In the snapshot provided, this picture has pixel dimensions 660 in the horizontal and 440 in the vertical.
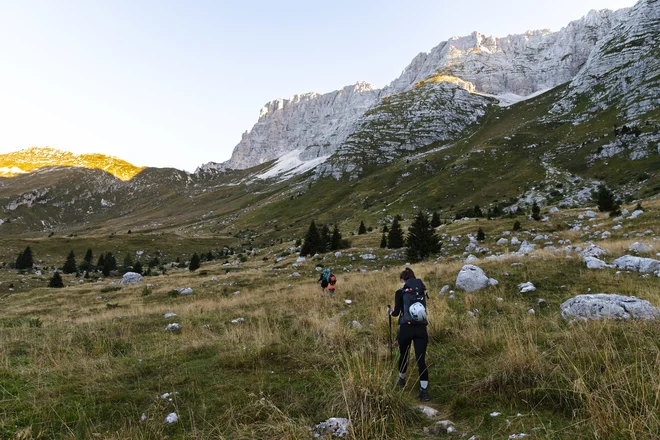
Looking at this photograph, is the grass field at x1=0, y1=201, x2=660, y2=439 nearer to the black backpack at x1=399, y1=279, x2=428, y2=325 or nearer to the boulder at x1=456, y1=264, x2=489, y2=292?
the boulder at x1=456, y1=264, x2=489, y2=292

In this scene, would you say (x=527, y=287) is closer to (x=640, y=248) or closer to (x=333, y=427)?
(x=640, y=248)

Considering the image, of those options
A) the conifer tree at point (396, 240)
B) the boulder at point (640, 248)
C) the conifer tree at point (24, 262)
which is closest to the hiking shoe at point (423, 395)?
the boulder at point (640, 248)

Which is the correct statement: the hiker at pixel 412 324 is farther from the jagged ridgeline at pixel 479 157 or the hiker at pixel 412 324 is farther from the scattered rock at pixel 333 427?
the jagged ridgeline at pixel 479 157

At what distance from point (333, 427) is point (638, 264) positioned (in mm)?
15662

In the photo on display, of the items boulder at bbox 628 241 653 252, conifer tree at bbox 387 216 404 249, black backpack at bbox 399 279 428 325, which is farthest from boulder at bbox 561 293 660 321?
conifer tree at bbox 387 216 404 249

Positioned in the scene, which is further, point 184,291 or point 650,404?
point 184,291

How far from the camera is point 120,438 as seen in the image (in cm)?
408

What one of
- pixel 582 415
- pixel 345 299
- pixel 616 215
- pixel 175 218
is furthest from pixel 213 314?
pixel 175 218

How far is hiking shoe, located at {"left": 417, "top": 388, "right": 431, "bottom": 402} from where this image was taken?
5457mm

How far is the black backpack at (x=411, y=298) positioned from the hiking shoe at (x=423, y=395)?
1156 millimetres

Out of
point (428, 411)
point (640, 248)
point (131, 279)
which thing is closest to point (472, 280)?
point (640, 248)

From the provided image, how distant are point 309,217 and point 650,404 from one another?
337 feet

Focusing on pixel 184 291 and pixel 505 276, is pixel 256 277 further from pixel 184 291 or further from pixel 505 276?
pixel 505 276

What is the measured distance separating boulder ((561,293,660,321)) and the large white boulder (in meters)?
6.48
